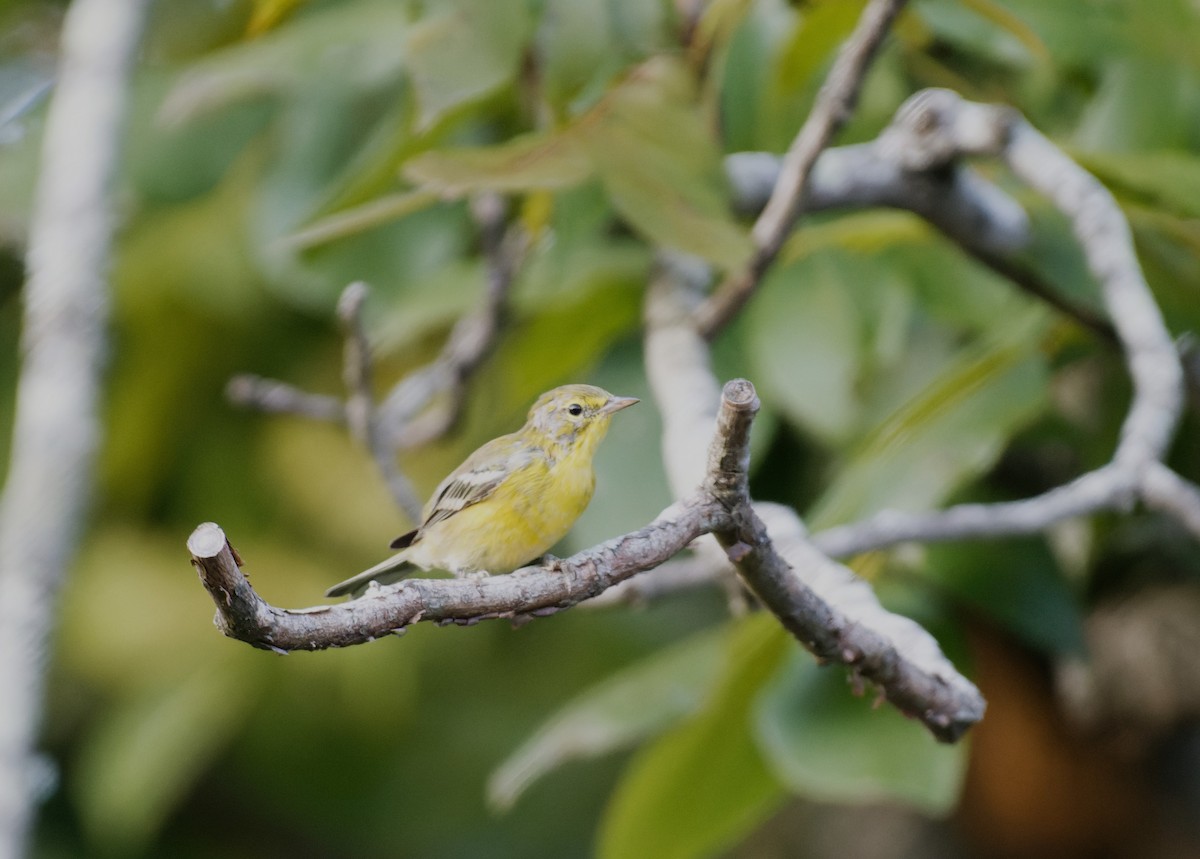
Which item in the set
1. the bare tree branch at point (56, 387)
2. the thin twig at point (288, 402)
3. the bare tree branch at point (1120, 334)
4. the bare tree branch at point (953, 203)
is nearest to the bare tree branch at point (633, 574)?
the bare tree branch at point (1120, 334)

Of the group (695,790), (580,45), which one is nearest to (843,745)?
(695,790)

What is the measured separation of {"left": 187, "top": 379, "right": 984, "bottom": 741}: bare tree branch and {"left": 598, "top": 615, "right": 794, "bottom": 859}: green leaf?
1.98ft

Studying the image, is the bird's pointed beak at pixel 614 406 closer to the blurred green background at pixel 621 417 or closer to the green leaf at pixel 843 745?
the blurred green background at pixel 621 417

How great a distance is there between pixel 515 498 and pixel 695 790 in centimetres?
64

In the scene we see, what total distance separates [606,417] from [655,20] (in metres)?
0.71

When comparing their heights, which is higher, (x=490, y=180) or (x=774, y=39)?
(x=490, y=180)

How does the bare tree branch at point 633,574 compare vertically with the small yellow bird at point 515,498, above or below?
above

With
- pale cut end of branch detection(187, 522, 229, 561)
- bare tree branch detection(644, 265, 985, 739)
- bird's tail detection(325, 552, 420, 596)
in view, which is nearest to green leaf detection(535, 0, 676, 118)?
bare tree branch detection(644, 265, 985, 739)

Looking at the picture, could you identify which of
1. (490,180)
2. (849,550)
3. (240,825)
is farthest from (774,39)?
(240,825)

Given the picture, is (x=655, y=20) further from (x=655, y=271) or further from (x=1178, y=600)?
(x=1178, y=600)

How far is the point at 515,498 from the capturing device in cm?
131

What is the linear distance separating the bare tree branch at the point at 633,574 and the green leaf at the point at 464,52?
0.67 m

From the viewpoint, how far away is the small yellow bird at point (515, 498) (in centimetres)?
129

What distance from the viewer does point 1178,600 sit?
6.88ft
